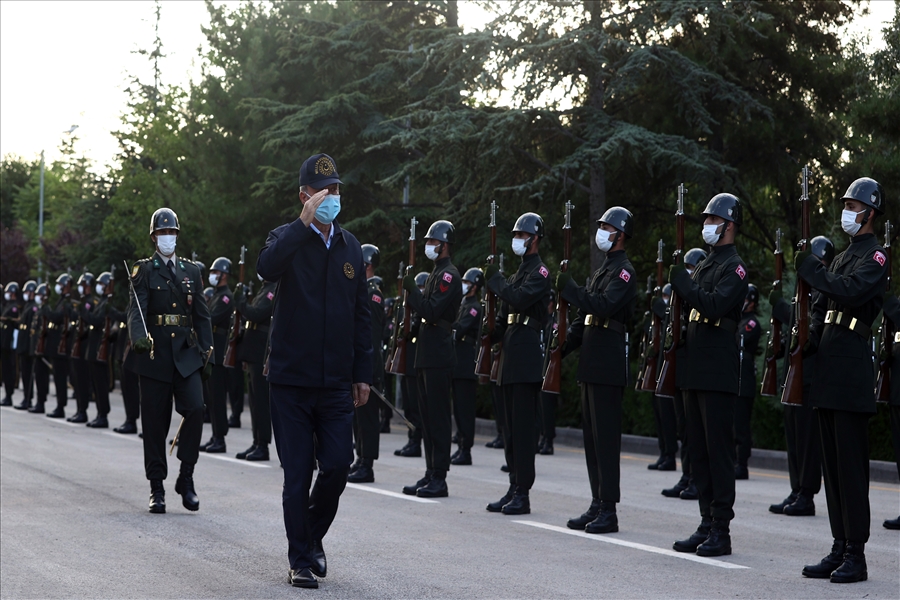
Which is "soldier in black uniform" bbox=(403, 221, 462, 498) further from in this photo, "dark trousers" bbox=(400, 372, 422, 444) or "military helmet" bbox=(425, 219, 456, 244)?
"dark trousers" bbox=(400, 372, 422, 444)

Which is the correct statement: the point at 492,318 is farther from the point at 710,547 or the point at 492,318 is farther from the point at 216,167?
the point at 216,167

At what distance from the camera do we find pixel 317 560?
6.90 m

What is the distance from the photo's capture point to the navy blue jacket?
663 cm

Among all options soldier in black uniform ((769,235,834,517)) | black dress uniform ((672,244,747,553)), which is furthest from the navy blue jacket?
soldier in black uniform ((769,235,834,517))

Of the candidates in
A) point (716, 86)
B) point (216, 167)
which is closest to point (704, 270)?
point (716, 86)

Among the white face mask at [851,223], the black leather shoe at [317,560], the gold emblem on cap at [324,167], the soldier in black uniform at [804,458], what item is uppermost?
the gold emblem on cap at [324,167]

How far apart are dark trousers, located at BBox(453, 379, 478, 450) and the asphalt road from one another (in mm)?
1526

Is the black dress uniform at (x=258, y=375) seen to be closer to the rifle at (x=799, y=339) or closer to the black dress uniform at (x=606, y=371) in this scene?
the black dress uniform at (x=606, y=371)

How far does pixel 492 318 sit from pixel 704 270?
2.74 metres

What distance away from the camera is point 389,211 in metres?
26.4

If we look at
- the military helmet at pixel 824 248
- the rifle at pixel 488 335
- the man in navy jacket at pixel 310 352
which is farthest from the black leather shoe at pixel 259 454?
the man in navy jacket at pixel 310 352

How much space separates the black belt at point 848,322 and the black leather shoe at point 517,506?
3.46m

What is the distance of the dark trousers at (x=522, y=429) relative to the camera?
31.8 ft

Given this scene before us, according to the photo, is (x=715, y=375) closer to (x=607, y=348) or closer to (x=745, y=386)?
(x=607, y=348)
